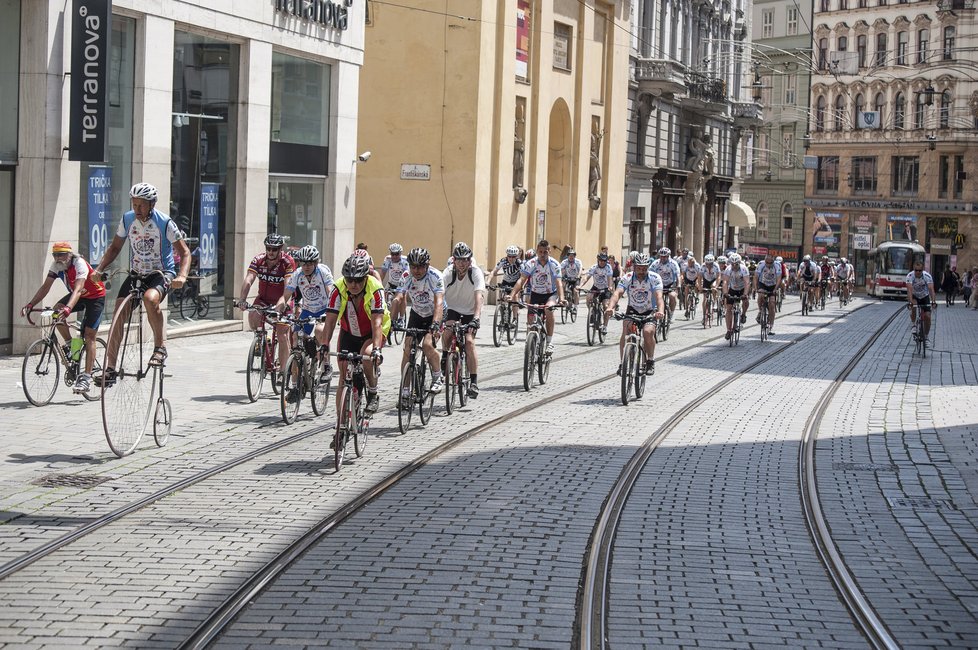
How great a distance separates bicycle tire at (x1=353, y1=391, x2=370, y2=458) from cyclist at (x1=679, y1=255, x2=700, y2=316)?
78.9ft

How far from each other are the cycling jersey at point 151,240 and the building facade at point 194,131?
793cm

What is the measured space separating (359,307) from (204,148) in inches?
A: 502

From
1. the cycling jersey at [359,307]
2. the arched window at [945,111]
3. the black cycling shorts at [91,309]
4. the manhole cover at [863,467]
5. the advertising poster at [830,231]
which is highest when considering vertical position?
the arched window at [945,111]

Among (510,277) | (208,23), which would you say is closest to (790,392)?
(510,277)

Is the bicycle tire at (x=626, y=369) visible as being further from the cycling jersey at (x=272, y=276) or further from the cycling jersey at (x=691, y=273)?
the cycling jersey at (x=691, y=273)

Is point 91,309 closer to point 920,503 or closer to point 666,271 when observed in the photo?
point 920,503

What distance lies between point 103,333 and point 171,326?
9.30 ft

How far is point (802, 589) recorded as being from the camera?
7.86 metres

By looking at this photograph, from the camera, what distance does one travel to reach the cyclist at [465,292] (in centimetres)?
1530

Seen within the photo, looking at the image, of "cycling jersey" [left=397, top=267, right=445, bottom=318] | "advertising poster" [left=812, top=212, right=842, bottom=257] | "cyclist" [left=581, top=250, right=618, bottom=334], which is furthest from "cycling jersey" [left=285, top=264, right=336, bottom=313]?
"advertising poster" [left=812, top=212, right=842, bottom=257]

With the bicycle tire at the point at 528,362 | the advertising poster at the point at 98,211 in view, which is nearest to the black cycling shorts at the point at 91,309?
the advertising poster at the point at 98,211

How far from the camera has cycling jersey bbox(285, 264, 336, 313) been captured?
14.7 meters

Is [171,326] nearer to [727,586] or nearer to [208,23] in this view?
[208,23]

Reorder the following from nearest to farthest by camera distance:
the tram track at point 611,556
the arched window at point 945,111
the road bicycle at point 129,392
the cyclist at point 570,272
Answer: the tram track at point 611,556
the road bicycle at point 129,392
the cyclist at point 570,272
the arched window at point 945,111
